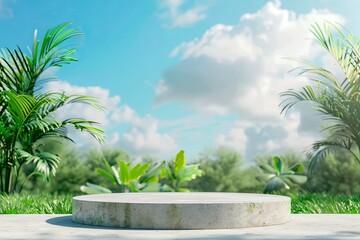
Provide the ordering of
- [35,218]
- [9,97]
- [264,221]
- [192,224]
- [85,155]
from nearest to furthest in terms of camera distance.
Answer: [192,224]
[264,221]
[35,218]
[9,97]
[85,155]

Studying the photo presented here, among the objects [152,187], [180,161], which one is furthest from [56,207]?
[180,161]

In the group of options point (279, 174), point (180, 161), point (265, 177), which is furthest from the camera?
point (279, 174)

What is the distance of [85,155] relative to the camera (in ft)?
65.3

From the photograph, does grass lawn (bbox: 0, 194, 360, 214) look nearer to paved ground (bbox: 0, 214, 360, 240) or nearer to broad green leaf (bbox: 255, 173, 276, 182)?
paved ground (bbox: 0, 214, 360, 240)

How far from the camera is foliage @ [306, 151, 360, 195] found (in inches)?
736

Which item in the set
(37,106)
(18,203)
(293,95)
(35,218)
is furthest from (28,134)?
(293,95)

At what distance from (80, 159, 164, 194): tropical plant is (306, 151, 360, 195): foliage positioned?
27.6ft

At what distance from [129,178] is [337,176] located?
399 inches

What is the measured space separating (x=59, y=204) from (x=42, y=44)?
318 centimetres

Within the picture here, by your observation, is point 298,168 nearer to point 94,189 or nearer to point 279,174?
point 279,174

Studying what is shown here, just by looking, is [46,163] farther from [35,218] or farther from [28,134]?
[35,218]

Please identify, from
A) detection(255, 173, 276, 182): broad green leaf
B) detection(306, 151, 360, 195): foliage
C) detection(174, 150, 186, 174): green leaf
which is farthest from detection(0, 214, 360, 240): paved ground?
detection(306, 151, 360, 195): foliage

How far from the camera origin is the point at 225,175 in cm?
1962

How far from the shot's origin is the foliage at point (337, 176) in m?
18.7
